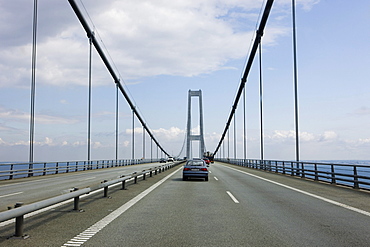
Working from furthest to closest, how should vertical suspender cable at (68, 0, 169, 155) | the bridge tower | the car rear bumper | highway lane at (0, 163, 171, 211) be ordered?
the bridge tower, vertical suspender cable at (68, 0, 169, 155), the car rear bumper, highway lane at (0, 163, 171, 211)

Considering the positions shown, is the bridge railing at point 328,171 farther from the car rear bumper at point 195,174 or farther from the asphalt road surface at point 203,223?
the car rear bumper at point 195,174

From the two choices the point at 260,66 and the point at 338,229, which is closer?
the point at 338,229

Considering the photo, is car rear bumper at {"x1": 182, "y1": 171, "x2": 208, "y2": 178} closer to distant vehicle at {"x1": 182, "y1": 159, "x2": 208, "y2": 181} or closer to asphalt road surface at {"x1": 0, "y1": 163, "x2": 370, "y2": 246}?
distant vehicle at {"x1": 182, "y1": 159, "x2": 208, "y2": 181}

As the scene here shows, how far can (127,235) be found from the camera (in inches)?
266

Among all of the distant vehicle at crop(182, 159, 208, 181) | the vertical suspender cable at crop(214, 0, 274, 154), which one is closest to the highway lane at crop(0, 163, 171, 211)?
the distant vehicle at crop(182, 159, 208, 181)

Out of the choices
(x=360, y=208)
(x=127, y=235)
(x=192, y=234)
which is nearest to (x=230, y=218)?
(x=192, y=234)

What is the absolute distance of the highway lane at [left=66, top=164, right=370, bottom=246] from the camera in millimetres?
6312

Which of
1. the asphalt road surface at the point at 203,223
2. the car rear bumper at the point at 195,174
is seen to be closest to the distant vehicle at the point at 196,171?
the car rear bumper at the point at 195,174

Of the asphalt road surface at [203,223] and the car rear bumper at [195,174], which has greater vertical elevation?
the car rear bumper at [195,174]

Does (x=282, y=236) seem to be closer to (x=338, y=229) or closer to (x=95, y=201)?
(x=338, y=229)

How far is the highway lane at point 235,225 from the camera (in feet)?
20.7

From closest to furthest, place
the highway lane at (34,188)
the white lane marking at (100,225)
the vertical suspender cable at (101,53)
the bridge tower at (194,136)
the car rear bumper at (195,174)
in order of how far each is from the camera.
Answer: the white lane marking at (100,225) < the highway lane at (34,188) < the car rear bumper at (195,174) < the vertical suspender cable at (101,53) < the bridge tower at (194,136)

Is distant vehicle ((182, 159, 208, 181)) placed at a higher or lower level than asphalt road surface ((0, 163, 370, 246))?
higher

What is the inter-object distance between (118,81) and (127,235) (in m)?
59.8
